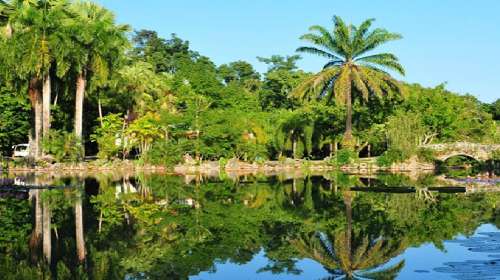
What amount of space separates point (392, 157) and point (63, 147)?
24.8 metres

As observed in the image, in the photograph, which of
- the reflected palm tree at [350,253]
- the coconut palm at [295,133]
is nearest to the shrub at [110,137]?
the coconut palm at [295,133]

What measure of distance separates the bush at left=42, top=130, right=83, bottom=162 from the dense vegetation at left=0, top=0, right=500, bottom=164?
8 cm

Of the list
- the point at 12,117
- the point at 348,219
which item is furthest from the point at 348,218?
the point at 12,117

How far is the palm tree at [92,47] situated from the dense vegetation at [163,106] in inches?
3.3

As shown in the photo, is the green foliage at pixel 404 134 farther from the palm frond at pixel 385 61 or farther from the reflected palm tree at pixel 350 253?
the reflected palm tree at pixel 350 253

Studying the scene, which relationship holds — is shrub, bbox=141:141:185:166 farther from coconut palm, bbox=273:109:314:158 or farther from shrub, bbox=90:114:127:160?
coconut palm, bbox=273:109:314:158

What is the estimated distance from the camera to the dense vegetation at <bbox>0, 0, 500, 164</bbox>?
42719 mm

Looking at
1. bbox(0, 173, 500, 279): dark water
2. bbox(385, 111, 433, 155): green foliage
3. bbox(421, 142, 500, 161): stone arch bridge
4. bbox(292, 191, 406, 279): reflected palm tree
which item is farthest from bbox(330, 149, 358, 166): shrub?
bbox(292, 191, 406, 279): reflected palm tree

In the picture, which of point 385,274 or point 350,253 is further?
point 350,253

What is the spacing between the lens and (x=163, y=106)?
187ft

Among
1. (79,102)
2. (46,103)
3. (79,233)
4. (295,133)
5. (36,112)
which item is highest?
(79,102)

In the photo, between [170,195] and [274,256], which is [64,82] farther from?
[274,256]

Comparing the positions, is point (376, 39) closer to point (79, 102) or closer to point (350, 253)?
point (79, 102)

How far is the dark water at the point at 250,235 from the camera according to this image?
35.6 feet
